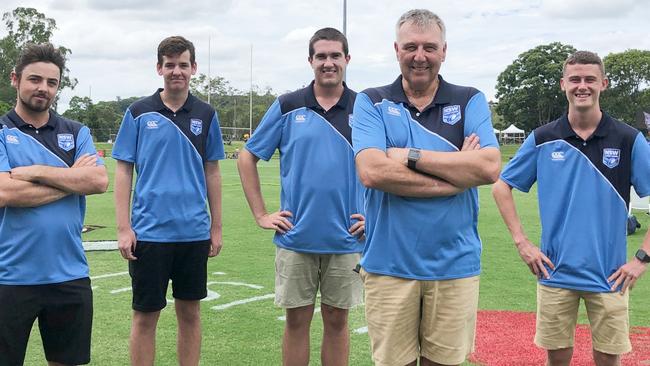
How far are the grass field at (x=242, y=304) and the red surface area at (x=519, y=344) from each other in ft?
1.49

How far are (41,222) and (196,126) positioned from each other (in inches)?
48.0

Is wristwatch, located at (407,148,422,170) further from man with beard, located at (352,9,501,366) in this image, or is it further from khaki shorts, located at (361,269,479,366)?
khaki shorts, located at (361,269,479,366)

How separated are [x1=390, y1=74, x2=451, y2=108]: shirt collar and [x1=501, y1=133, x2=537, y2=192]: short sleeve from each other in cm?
90

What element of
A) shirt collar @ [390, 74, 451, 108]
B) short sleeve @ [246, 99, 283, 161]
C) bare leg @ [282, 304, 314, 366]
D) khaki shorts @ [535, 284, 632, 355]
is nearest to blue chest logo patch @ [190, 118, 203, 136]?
short sleeve @ [246, 99, 283, 161]

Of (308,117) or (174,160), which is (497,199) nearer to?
(308,117)

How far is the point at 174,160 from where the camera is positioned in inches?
174

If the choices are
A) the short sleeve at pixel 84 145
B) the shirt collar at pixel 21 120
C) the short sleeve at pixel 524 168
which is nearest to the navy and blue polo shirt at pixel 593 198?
the short sleeve at pixel 524 168

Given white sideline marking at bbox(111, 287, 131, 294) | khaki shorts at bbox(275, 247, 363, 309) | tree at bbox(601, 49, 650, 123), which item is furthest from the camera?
tree at bbox(601, 49, 650, 123)

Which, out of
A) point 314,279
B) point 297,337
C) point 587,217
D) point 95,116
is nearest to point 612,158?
point 587,217

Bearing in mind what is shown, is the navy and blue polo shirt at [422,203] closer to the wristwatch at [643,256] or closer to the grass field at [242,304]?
the wristwatch at [643,256]

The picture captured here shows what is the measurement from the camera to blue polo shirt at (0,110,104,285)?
3717 millimetres

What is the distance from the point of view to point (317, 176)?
4.23 m

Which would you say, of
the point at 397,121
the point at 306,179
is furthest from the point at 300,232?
the point at 397,121

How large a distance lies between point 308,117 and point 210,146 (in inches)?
30.5
